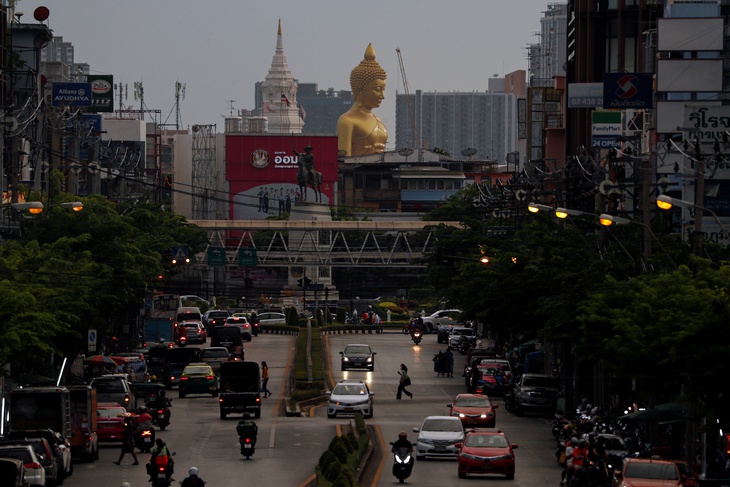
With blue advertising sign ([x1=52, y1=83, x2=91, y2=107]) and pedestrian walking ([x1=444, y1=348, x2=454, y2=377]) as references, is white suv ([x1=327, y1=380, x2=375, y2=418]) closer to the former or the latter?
pedestrian walking ([x1=444, y1=348, x2=454, y2=377])

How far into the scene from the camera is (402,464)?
42250mm

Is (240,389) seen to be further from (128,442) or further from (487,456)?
(487,456)

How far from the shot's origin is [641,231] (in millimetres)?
56906

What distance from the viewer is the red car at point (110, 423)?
5216 centimetres

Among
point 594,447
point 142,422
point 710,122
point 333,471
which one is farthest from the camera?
point 710,122

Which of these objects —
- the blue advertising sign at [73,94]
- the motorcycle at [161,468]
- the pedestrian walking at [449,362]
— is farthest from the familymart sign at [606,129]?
the motorcycle at [161,468]

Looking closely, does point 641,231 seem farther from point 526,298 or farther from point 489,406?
point 526,298

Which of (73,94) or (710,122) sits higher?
(73,94)

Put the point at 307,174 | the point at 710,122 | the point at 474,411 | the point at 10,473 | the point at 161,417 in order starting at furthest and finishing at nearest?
the point at 307,174, the point at 710,122, the point at 161,417, the point at 474,411, the point at 10,473

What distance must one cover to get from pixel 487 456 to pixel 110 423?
1422 centimetres

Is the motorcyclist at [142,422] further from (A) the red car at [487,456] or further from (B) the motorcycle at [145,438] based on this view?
(A) the red car at [487,456]

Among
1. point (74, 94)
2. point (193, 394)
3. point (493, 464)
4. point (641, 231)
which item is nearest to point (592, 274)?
point (641, 231)

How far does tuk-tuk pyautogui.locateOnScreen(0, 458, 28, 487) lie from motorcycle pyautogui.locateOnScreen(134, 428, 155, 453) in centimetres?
1649

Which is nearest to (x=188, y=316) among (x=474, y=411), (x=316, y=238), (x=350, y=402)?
(x=350, y=402)
